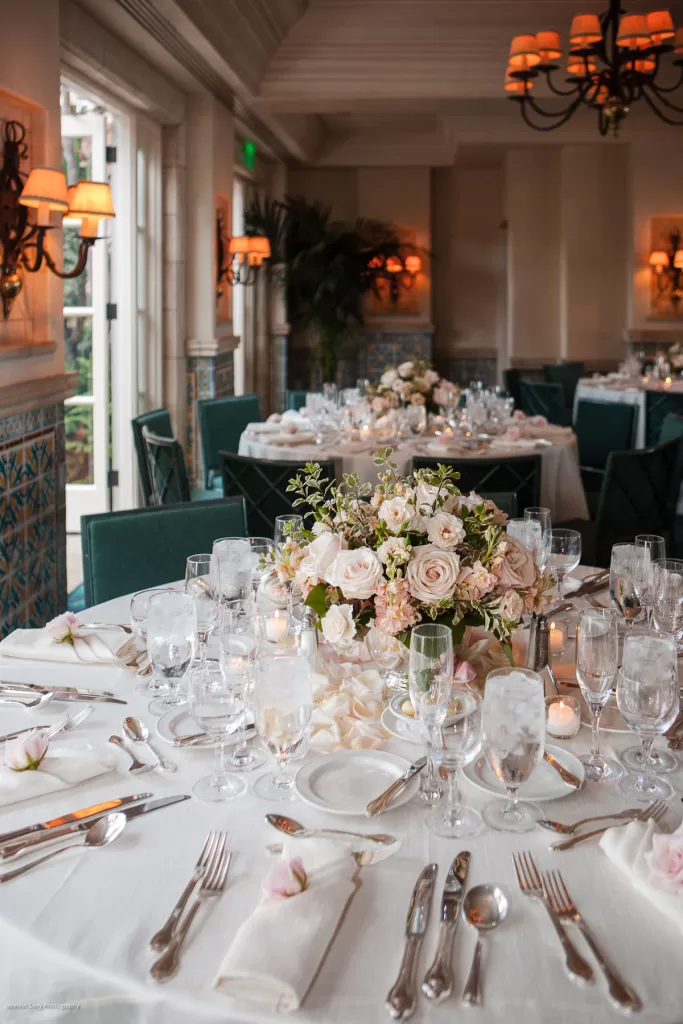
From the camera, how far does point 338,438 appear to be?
512 cm

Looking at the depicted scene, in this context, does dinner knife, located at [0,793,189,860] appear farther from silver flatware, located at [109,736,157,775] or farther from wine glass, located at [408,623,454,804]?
wine glass, located at [408,623,454,804]

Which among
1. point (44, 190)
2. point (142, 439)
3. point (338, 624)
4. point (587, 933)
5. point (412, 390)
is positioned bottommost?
point (587, 933)

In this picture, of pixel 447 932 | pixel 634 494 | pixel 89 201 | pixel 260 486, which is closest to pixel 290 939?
pixel 447 932

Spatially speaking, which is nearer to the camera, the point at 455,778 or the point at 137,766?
the point at 455,778

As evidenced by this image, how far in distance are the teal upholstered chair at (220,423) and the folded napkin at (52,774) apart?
455 cm

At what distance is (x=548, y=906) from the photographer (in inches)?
44.5

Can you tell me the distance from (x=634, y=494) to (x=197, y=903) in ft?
10.3

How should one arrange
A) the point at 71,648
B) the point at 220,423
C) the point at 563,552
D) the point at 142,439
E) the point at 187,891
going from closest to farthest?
the point at 187,891
the point at 71,648
the point at 563,552
the point at 142,439
the point at 220,423

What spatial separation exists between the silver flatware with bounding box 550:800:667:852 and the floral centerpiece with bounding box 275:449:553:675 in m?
0.37

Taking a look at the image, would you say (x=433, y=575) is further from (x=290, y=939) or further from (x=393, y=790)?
(x=290, y=939)

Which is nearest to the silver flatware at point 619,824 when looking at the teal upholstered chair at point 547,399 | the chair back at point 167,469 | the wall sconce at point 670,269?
the chair back at point 167,469

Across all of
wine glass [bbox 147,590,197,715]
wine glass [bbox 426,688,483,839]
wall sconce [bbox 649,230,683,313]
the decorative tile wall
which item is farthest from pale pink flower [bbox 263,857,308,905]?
wall sconce [bbox 649,230,683,313]

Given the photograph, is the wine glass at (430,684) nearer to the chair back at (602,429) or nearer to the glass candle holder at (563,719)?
the glass candle holder at (563,719)

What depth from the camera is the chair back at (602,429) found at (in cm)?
639
